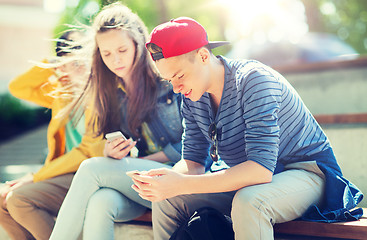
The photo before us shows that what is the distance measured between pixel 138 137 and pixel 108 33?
0.78m

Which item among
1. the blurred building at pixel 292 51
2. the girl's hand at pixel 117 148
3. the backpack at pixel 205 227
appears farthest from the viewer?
the blurred building at pixel 292 51

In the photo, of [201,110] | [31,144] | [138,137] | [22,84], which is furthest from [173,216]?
[31,144]

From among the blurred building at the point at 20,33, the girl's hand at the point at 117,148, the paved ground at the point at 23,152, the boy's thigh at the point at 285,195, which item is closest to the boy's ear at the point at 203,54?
the boy's thigh at the point at 285,195

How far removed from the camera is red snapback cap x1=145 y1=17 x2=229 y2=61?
7.08 ft

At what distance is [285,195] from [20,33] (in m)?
20.7

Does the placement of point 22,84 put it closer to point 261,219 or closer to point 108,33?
point 108,33

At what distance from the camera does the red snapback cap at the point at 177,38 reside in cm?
216

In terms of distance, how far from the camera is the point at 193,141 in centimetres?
265

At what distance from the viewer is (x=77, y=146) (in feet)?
11.7

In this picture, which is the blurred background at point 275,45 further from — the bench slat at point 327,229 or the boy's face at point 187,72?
the boy's face at point 187,72

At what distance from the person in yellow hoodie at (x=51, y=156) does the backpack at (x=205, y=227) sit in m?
1.22

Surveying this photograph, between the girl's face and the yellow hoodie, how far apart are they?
536mm

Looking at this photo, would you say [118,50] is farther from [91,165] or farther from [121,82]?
[91,165]

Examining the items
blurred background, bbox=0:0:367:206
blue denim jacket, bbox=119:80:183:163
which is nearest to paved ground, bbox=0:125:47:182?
blurred background, bbox=0:0:367:206
